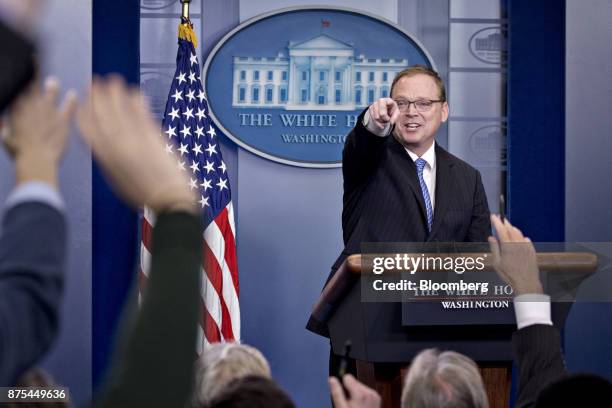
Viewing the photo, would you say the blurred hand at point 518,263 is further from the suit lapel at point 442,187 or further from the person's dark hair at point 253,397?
the suit lapel at point 442,187

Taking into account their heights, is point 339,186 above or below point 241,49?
below

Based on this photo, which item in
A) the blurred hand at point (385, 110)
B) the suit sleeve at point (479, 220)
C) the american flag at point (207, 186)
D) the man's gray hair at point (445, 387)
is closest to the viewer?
the man's gray hair at point (445, 387)

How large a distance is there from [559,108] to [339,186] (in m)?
1.28

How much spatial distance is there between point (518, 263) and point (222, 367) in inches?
26.8

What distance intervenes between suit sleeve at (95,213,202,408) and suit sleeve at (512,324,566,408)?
52.6 inches

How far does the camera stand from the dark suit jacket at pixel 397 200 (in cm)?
374

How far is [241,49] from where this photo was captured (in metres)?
5.34

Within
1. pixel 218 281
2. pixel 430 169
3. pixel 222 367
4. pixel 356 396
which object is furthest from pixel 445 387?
pixel 218 281

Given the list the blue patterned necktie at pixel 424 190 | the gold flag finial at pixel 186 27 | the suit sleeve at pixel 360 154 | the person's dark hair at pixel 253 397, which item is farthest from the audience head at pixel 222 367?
the gold flag finial at pixel 186 27

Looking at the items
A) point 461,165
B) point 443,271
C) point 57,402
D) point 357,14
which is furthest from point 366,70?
point 57,402

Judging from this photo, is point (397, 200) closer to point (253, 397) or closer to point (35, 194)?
point (253, 397)

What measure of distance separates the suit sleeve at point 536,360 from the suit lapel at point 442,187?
161 cm

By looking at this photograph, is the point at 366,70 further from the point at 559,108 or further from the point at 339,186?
the point at 559,108

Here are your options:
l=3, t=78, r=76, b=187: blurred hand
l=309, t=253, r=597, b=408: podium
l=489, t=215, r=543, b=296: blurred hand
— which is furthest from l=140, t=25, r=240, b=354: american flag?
l=3, t=78, r=76, b=187: blurred hand
